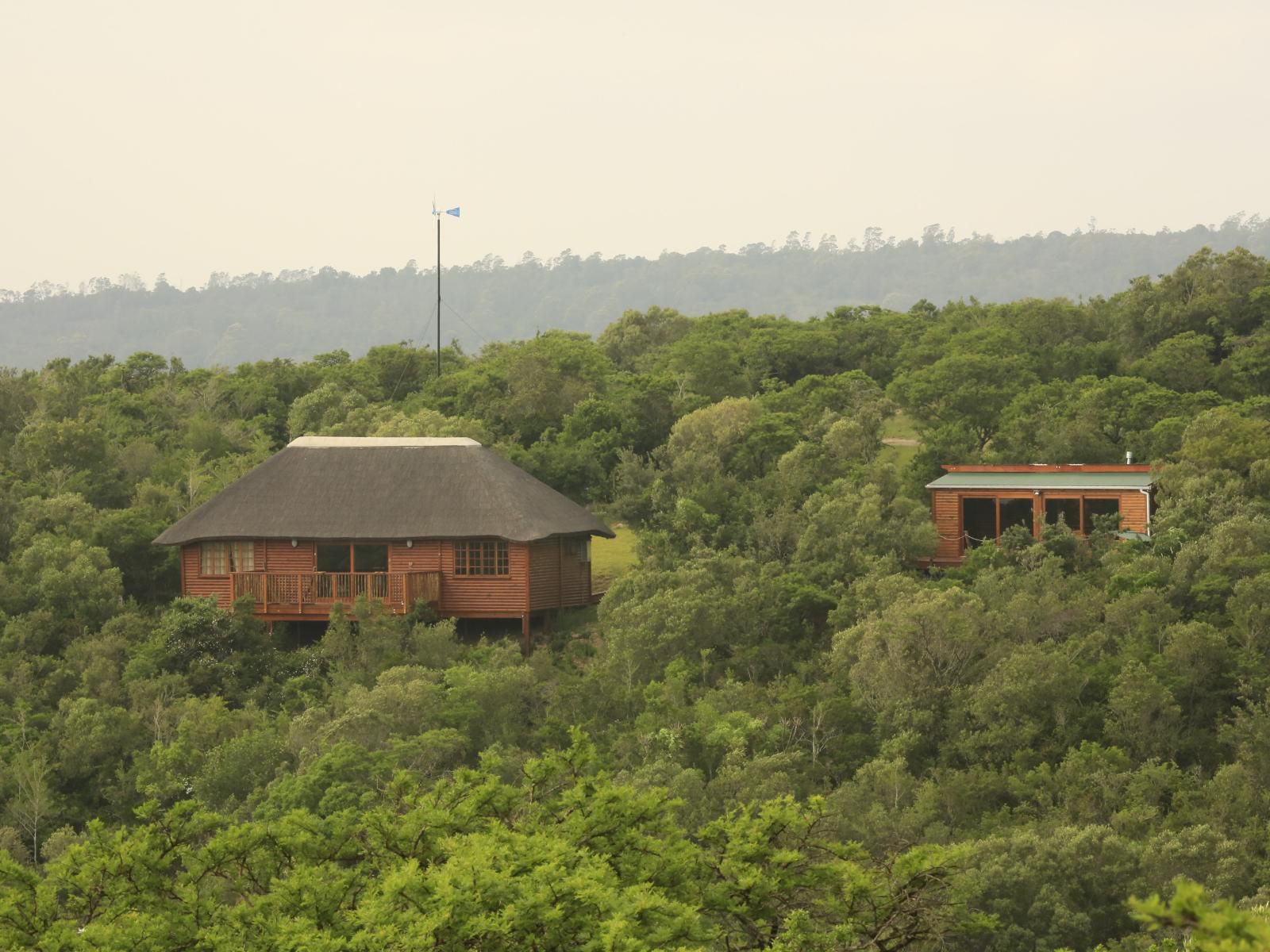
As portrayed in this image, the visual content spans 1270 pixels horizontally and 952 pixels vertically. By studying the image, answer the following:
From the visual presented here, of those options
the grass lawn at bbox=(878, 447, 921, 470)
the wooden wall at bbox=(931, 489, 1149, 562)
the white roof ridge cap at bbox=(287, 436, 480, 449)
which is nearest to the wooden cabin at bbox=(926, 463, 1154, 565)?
the wooden wall at bbox=(931, 489, 1149, 562)

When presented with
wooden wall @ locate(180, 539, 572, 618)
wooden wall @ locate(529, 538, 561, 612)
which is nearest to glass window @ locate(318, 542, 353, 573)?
wooden wall @ locate(180, 539, 572, 618)

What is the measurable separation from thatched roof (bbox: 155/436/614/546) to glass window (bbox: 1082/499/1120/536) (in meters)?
8.27

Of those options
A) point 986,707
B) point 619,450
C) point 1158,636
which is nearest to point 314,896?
point 986,707

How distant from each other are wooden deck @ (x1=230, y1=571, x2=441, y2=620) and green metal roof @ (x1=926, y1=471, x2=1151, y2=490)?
8819mm

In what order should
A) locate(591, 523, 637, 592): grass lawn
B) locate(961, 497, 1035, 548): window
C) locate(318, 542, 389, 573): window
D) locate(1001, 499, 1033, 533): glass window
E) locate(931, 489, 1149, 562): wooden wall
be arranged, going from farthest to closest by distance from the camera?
locate(591, 523, 637, 592): grass lawn
locate(318, 542, 389, 573): window
locate(1001, 499, 1033, 533): glass window
locate(961, 497, 1035, 548): window
locate(931, 489, 1149, 562): wooden wall

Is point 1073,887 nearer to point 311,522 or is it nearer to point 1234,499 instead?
point 1234,499

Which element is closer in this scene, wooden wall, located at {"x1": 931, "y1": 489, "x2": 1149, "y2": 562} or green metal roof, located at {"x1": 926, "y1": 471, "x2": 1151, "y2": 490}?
wooden wall, located at {"x1": 931, "y1": 489, "x2": 1149, "y2": 562}

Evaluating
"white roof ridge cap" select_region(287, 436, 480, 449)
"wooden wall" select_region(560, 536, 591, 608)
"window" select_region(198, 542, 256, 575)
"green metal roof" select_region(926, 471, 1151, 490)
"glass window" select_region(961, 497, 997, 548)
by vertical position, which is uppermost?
"white roof ridge cap" select_region(287, 436, 480, 449)

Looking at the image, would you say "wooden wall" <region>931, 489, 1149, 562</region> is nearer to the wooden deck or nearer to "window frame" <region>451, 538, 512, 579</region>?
"window frame" <region>451, 538, 512, 579</region>

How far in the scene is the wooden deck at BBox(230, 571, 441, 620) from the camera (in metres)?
28.0

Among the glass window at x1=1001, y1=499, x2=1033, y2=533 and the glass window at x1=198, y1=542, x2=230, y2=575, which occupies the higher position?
the glass window at x1=1001, y1=499, x2=1033, y2=533

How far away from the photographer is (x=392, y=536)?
28094 mm

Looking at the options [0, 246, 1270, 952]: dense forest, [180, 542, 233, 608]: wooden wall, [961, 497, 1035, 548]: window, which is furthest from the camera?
[180, 542, 233, 608]: wooden wall

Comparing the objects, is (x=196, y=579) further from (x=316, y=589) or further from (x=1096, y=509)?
(x=1096, y=509)
